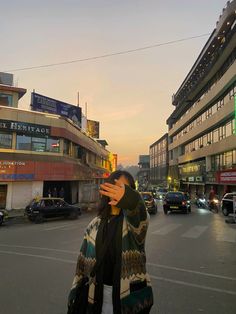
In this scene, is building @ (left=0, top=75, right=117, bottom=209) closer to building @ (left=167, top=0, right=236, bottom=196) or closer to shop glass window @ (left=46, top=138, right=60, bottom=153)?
shop glass window @ (left=46, top=138, right=60, bottom=153)

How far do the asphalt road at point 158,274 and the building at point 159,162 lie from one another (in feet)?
310

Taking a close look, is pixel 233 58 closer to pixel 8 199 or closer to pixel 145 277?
pixel 8 199

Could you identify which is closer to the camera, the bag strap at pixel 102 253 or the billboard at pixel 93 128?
the bag strap at pixel 102 253

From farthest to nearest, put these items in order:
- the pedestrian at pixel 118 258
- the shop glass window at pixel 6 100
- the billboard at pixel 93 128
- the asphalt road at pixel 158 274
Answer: the billboard at pixel 93 128 → the shop glass window at pixel 6 100 → the asphalt road at pixel 158 274 → the pedestrian at pixel 118 258

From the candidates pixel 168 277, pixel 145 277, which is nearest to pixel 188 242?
pixel 168 277

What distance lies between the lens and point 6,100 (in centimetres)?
3416

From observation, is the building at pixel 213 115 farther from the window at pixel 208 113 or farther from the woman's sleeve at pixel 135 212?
the woman's sleeve at pixel 135 212

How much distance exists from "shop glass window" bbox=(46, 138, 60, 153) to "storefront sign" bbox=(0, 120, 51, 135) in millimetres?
975

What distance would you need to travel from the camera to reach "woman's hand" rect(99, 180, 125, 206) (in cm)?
286

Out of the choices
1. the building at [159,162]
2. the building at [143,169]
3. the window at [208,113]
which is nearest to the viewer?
the window at [208,113]

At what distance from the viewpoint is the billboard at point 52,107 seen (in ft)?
130

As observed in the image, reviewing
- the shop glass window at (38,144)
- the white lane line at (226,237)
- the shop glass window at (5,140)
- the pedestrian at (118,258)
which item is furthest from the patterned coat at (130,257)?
the shop glass window at (38,144)

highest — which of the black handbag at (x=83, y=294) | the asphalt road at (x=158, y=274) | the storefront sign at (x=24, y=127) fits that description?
the storefront sign at (x=24, y=127)

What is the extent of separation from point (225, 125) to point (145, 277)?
44645mm
